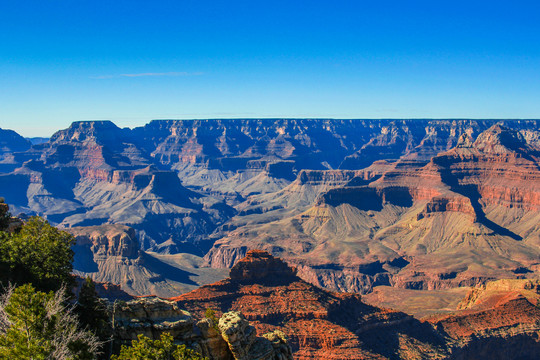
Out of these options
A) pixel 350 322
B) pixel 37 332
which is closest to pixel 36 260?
pixel 37 332

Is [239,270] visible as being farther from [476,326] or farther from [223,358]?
[223,358]

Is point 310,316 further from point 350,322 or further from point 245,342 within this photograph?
point 245,342

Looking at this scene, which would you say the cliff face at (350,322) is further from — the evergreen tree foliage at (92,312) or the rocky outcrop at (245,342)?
the evergreen tree foliage at (92,312)

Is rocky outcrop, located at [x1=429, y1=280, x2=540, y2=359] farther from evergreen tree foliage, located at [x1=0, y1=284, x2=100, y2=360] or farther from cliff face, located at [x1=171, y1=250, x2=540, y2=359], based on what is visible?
evergreen tree foliage, located at [x1=0, y1=284, x2=100, y2=360]

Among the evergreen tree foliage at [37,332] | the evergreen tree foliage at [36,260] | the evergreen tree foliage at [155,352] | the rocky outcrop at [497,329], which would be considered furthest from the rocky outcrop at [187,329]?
the rocky outcrop at [497,329]

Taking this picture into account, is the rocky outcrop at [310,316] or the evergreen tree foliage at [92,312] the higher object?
the evergreen tree foliage at [92,312]

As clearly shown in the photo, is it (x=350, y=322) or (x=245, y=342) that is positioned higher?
(x=245, y=342)
